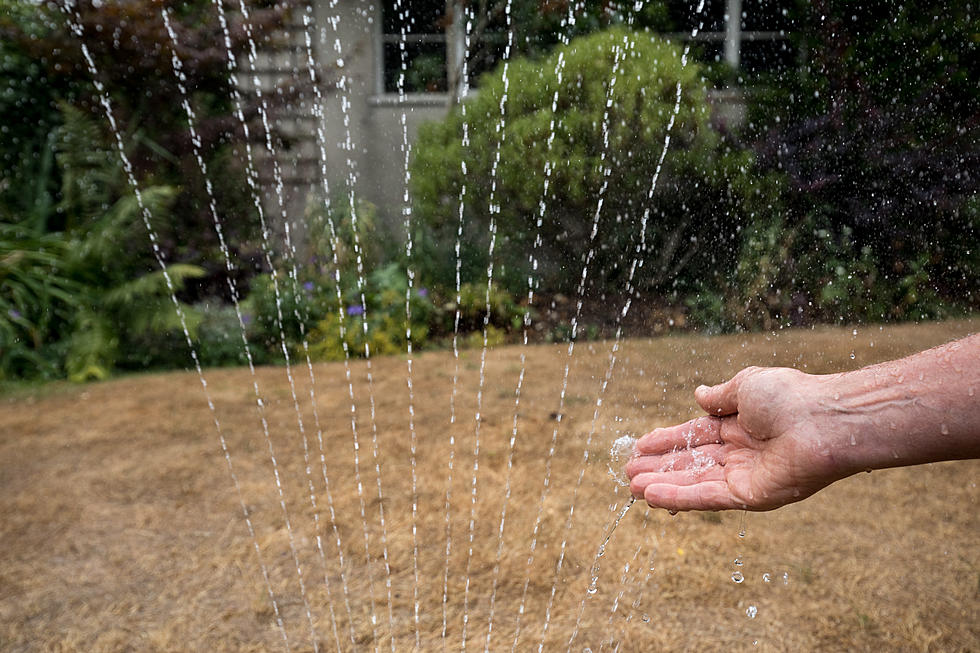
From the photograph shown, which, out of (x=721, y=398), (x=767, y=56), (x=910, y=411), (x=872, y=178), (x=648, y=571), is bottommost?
(x=648, y=571)

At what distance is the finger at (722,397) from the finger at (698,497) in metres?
0.23

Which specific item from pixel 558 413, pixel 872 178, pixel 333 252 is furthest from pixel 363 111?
pixel 558 413

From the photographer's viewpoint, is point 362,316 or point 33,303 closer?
point 33,303

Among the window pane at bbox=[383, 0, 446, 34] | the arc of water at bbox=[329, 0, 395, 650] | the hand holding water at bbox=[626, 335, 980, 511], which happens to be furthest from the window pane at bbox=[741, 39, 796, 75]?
the hand holding water at bbox=[626, 335, 980, 511]

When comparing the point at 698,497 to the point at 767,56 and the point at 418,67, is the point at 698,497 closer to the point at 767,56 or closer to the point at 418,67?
the point at 767,56

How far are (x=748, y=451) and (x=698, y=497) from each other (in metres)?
0.22

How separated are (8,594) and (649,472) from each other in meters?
2.32

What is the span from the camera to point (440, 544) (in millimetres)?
2986

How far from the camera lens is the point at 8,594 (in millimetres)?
2725

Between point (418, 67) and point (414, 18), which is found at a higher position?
point (414, 18)

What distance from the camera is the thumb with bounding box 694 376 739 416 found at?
73.8 inches

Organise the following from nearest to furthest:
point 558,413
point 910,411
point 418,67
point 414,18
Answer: point 910,411
point 558,413
point 418,67
point 414,18

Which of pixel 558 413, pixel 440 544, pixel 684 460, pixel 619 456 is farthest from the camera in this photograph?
pixel 558 413

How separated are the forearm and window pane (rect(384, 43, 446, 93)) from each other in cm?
750
